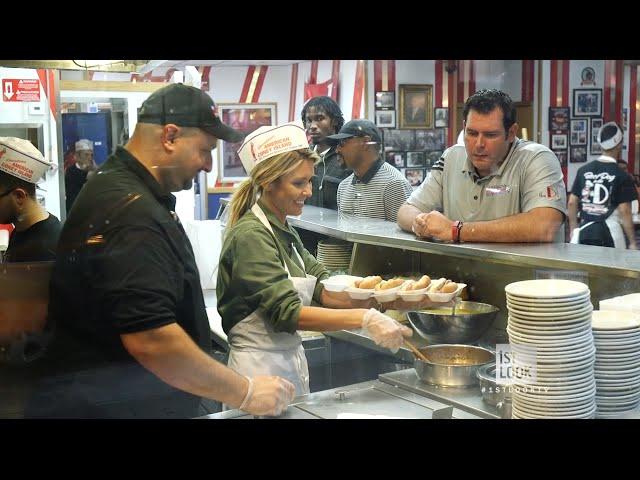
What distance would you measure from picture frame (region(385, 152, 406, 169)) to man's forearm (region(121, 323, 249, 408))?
0.73 m

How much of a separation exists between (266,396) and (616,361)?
2.96ft

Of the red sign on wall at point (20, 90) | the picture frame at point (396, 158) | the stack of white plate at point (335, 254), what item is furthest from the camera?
the stack of white plate at point (335, 254)

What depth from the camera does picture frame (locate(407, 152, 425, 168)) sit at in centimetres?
214

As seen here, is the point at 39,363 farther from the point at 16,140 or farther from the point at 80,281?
the point at 16,140

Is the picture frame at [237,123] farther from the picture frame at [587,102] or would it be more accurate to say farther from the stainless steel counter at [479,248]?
the picture frame at [587,102]

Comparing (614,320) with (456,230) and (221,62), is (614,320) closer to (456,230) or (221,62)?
(456,230)

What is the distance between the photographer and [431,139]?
6.99 ft

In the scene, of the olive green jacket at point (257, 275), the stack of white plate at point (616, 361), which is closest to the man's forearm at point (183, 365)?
the olive green jacket at point (257, 275)

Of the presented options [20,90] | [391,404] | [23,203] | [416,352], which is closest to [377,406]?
[391,404]

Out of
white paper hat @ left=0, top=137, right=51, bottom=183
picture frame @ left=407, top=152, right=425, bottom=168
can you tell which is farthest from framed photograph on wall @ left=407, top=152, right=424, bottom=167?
white paper hat @ left=0, top=137, right=51, bottom=183

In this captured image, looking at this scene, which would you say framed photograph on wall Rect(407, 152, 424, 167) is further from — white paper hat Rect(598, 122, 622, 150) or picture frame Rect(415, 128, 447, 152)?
white paper hat Rect(598, 122, 622, 150)

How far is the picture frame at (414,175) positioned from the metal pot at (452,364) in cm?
47

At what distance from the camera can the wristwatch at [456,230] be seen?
2344 mm

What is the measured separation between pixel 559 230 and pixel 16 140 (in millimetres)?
1551
